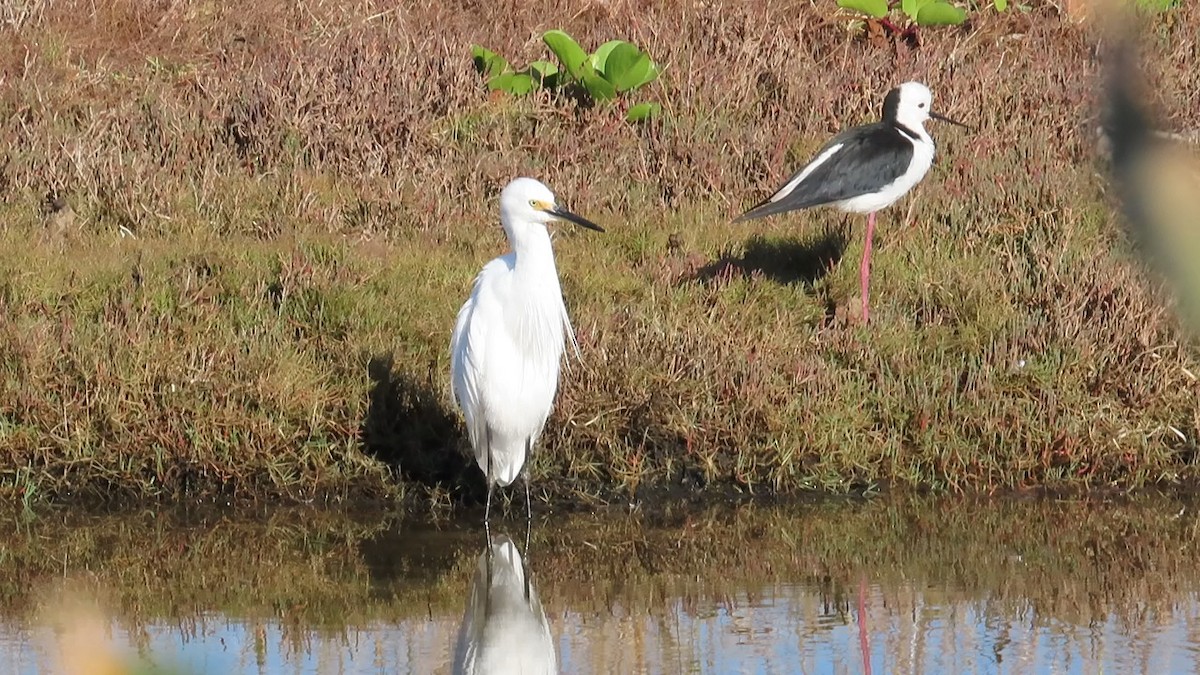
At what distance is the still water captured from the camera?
175 inches

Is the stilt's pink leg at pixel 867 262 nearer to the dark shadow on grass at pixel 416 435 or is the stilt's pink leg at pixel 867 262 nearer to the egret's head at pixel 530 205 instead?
the egret's head at pixel 530 205

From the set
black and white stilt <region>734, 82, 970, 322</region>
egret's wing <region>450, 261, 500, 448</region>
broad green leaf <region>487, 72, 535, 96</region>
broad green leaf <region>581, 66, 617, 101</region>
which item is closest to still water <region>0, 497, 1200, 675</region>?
egret's wing <region>450, 261, 500, 448</region>

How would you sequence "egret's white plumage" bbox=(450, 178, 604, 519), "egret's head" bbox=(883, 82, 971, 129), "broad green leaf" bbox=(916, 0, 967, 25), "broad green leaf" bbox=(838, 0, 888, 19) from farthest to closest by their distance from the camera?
"broad green leaf" bbox=(916, 0, 967, 25)
"broad green leaf" bbox=(838, 0, 888, 19)
"egret's head" bbox=(883, 82, 971, 129)
"egret's white plumage" bbox=(450, 178, 604, 519)

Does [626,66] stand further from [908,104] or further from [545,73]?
[908,104]

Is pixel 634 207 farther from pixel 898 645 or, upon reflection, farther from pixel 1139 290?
pixel 898 645

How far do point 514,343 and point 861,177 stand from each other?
2.03 meters

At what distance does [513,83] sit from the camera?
8.94 m

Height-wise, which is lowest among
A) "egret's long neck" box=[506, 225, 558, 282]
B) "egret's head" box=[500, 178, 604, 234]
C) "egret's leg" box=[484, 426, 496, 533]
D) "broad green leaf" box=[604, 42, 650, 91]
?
"egret's leg" box=[484, 426, 496, 533]

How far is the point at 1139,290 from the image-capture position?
661cm

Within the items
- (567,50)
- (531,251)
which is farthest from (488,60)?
(531,251)

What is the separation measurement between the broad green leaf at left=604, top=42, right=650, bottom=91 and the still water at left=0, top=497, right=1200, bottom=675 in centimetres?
347

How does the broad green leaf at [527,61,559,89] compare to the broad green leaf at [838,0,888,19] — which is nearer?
the broad green leaf at [527,61,559,89]

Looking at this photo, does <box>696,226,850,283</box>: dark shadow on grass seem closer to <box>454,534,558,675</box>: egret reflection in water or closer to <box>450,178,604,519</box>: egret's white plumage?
<box>450,178,604,519</box>: egret's white plumage

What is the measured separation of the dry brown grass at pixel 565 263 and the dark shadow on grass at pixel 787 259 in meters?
0.02
